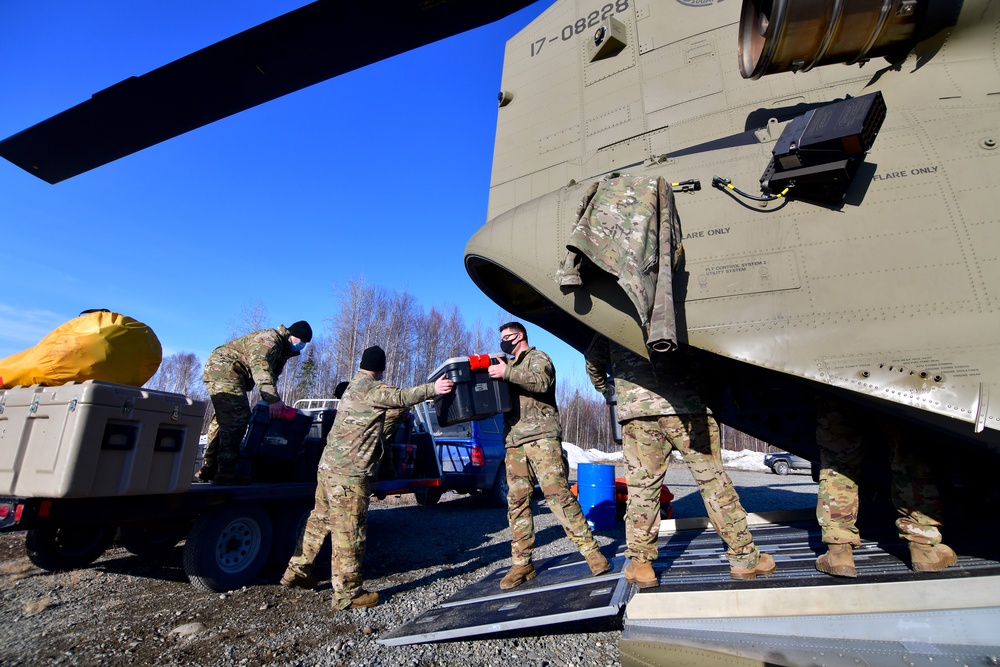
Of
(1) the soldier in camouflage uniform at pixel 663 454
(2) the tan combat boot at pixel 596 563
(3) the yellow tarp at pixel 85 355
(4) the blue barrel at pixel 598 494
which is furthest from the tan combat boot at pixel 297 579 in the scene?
(4) the blue barrel at pixel 598 494

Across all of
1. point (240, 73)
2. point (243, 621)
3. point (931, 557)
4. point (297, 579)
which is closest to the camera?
point (931, 557)

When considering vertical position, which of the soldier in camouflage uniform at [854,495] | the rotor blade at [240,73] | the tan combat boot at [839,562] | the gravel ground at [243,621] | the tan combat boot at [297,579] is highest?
the rotor blade at [240,73]

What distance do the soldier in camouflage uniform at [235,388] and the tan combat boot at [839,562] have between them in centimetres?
400

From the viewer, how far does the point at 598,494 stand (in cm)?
619

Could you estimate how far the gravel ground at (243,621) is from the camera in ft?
8.36

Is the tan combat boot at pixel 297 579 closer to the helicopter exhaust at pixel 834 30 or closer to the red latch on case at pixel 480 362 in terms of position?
the red latch on case at pixel 480 362

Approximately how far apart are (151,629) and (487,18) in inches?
186

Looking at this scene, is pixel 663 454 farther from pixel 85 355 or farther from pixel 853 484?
pixel 85 355

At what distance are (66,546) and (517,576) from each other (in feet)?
13.5

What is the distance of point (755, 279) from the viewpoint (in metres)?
2.46

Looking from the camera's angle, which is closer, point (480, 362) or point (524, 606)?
Result: point (524, 606)

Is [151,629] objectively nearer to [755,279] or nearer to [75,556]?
[75,556]

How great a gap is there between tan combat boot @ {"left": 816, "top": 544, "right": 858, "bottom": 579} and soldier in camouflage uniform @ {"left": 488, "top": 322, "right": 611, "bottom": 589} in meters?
1.19

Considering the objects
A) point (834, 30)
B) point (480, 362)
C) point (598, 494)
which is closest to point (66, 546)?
point (480, 362)
